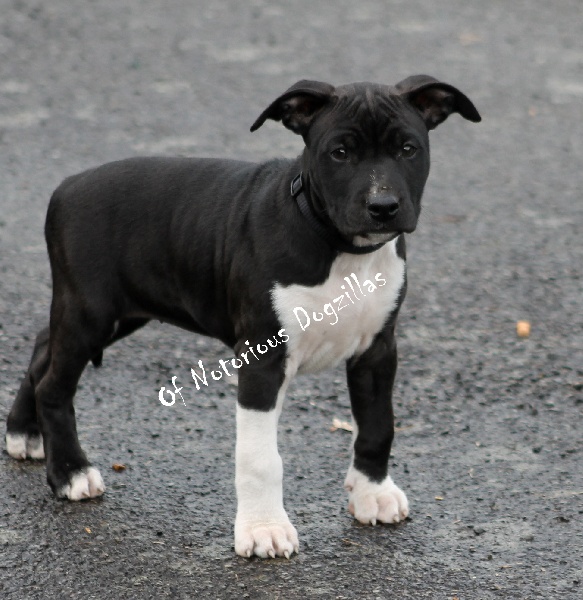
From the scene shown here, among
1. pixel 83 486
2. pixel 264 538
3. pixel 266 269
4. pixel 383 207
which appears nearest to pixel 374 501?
pixel 264 538

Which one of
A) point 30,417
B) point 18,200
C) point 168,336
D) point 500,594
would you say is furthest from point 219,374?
point 18,200

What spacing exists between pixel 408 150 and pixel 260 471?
132 cm

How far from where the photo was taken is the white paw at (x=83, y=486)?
16.7 feet

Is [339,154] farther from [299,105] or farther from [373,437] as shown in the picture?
[373,437]

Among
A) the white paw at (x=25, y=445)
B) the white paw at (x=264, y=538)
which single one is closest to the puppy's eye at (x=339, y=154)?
the white paw at (x=264, y=538)

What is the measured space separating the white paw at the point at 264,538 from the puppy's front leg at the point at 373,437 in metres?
0.43

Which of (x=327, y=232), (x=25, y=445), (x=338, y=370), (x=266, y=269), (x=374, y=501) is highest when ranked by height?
(x=327, y=232)

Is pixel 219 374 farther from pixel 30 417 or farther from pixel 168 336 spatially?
pixel 30 417

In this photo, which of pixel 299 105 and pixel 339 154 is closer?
pixel 339 154

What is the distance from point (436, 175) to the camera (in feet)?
31.0

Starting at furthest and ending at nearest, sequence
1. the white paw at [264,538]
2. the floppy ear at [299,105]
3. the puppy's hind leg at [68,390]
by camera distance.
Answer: the puppy's hind leg at [68,390] → the white paw at [264,538] → the floppy ear at [299,105]

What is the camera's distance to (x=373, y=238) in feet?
14.5

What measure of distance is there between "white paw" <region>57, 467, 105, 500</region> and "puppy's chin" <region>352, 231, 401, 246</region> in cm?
156

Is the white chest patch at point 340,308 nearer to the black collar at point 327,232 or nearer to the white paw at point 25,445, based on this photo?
the black collar at point 327,232
